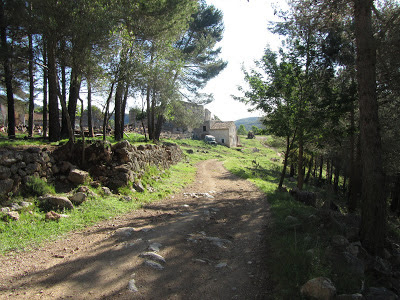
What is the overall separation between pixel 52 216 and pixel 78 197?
1.11m

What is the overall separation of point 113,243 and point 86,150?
5.14 metres

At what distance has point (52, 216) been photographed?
609 centimetres

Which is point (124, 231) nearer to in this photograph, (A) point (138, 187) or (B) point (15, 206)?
(B) point (15, 206)

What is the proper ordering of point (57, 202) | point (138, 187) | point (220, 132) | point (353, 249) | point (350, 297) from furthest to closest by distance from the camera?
point (220, 132) → point (138, 187) → point (57, 202) → point (353, 249) → point (350, 297)

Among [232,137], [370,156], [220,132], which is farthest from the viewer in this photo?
[232,137]

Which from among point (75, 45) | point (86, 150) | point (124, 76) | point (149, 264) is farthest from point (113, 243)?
point (124, 76)

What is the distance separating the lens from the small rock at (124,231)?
5.80 metres

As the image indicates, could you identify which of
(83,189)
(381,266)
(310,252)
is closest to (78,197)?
(83,189)

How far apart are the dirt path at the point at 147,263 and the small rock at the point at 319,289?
2.02ft

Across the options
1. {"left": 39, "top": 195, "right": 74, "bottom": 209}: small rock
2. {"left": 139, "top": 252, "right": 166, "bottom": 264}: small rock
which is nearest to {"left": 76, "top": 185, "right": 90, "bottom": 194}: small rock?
{"left": 39, "top": 195, "right": 74, "bottom": 209}: small rock

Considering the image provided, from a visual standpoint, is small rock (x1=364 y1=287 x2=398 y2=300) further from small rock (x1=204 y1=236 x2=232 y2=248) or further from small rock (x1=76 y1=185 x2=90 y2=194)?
small rock (x1=76 y1=185 x2=90 y2=194)

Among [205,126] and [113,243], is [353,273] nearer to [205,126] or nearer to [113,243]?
[113,243]

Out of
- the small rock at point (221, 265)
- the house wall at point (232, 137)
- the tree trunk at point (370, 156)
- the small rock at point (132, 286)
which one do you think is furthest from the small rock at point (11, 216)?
the house wall at point (232, 137)

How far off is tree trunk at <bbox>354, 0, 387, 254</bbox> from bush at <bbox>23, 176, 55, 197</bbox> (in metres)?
8.28
